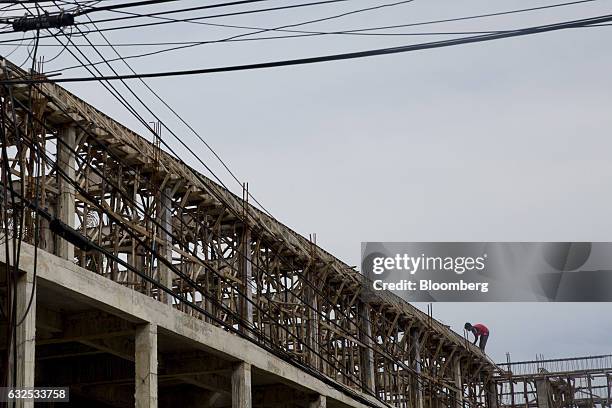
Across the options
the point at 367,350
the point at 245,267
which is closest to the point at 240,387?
the point at 245,267

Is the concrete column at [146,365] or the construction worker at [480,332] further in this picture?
the construction worker at [480,332]

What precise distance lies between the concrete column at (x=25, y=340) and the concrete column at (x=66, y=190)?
545 cm

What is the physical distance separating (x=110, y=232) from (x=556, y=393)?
28.8m

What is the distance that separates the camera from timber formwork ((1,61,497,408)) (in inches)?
1086

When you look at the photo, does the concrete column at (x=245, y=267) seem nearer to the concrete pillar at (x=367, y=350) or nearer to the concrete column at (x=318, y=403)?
the concrete column at (x=318, y=403)

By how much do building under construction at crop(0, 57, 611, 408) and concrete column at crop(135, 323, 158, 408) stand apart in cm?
3

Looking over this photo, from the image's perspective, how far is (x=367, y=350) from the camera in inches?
1770

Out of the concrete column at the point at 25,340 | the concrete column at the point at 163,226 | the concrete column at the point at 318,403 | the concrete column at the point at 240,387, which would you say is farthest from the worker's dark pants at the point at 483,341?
the concrete column at the point at 25,340

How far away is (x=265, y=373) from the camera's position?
32.8 m

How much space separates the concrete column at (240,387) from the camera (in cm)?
3073

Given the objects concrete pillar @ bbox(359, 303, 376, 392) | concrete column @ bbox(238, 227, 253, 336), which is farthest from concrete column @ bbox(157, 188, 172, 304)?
concrete pillar @ bbox(359, 303, 376, 392)

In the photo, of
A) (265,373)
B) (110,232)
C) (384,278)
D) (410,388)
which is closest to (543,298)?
(384,278)

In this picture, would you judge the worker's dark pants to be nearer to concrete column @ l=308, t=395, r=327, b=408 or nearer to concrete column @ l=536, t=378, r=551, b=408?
concrete column @ l=536, t=378, r=551, b=408

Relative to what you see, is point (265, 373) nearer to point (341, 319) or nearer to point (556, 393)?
point (341, 319)
